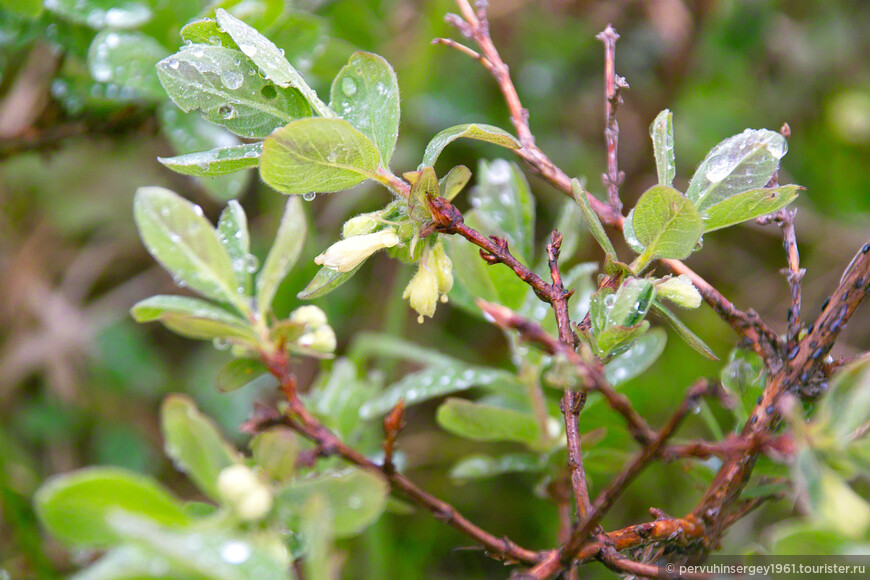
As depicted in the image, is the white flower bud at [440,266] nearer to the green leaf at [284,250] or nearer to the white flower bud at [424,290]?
the white flower bud at [424,290]

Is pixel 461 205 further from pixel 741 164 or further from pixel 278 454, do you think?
pixel 278 454

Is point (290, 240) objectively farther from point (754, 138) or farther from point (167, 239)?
point (754, 138)

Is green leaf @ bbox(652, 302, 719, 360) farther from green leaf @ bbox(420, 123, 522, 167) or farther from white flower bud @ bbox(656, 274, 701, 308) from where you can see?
green leaf @ bbox(420, 123, 522, 167)

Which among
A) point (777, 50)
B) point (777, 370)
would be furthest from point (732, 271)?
point (777, 370)

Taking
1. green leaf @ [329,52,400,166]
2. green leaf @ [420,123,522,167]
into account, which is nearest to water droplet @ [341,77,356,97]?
green leaf @ [329,52,400,166]

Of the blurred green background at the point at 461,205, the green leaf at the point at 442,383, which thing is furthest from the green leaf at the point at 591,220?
the blurred green background at the point at 461,205

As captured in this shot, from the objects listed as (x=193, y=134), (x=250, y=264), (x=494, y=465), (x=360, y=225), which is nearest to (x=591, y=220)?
(x=360, y=225)
